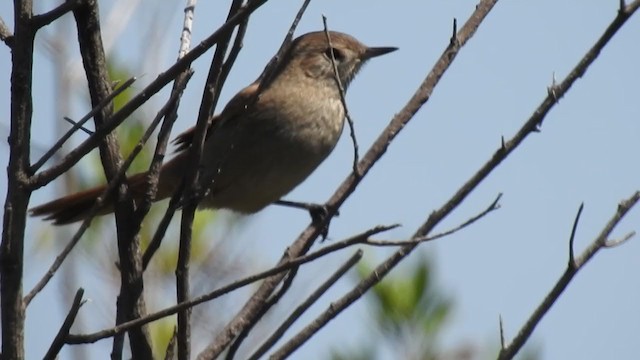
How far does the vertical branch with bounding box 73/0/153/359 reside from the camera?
91.8 inches

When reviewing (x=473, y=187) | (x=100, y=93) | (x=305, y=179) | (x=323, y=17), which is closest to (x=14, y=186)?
(x=100, y=93)

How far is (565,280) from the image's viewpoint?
7.18 ft

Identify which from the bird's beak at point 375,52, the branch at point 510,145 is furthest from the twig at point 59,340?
the bird's beak at point 375,52

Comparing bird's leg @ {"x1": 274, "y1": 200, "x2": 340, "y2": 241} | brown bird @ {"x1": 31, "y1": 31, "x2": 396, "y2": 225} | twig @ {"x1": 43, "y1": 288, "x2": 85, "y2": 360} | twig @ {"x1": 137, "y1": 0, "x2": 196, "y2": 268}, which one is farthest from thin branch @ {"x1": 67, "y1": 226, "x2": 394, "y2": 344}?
brown bird @ {"x1": 31, "y1": 31, "x2": 396, "y2": 225}

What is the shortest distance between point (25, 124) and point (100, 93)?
1.47ft

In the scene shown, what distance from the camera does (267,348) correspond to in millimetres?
2221

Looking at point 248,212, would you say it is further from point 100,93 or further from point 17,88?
point 17,88

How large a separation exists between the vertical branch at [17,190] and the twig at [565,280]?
101cm

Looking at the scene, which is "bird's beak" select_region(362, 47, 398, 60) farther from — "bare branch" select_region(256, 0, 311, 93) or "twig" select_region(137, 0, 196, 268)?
"twig" select_region(137, 0, 196, 268)

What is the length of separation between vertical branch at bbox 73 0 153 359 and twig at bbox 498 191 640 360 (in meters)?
0.87

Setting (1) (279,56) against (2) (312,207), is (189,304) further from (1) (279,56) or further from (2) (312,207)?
(2) (312,207)

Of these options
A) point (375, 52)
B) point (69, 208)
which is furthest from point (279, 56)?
point (375, 52)

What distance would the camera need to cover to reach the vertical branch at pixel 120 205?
2.33m

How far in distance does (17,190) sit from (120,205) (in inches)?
18.9
